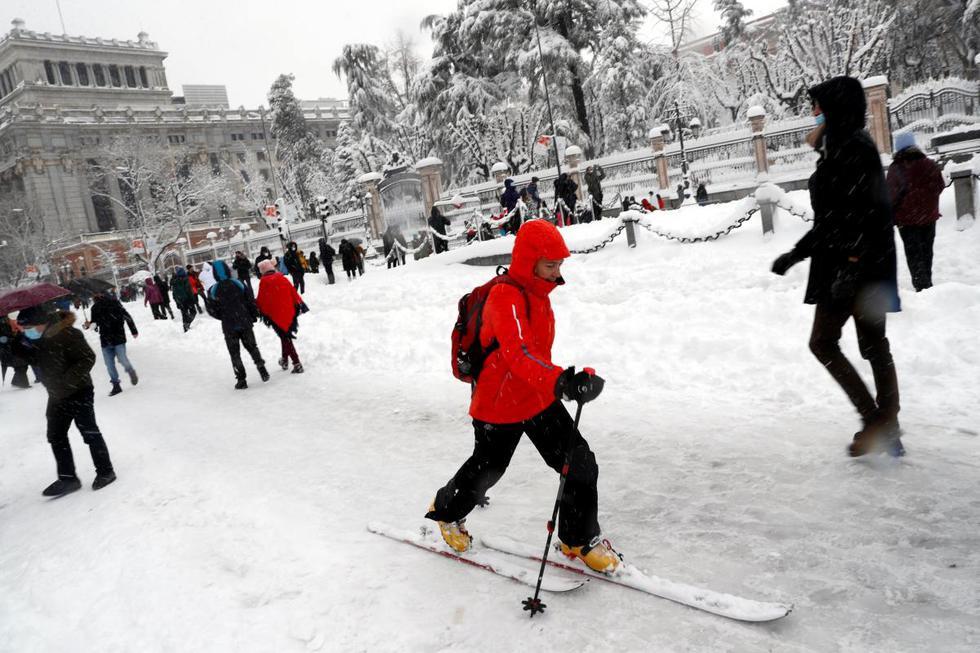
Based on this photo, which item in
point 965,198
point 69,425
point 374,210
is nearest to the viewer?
point 69,425

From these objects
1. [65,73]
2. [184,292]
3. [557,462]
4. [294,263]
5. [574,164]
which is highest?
[65,73]

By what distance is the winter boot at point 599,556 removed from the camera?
10.0ft

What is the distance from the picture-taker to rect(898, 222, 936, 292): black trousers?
7293 mm

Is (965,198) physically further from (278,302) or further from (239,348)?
(239,348)

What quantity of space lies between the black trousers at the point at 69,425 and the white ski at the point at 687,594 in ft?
14.7

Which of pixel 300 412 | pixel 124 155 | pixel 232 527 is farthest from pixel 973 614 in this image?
pixel 124 155

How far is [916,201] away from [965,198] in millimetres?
2197

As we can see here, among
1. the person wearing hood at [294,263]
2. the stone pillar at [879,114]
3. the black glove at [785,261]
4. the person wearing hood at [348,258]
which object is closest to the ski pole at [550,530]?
the black glove at [785,261]

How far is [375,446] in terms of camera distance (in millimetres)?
5656

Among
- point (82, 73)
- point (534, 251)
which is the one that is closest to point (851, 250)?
point (534, 251)

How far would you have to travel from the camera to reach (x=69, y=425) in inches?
230

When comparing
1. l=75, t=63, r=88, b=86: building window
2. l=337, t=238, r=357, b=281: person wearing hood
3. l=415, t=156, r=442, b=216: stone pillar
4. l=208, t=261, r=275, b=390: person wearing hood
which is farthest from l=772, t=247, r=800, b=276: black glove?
l=75, t=63, r=88, b=86: building window

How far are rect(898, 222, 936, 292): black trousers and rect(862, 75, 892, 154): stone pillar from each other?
13232 mm

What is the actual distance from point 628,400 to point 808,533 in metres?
2.56
